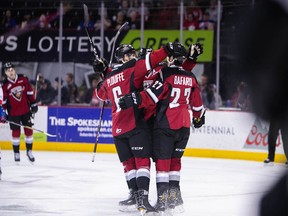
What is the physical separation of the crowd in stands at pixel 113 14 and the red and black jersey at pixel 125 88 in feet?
26.2

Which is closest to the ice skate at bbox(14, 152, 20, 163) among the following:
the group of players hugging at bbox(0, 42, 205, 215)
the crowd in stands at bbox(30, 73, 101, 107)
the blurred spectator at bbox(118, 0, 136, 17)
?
the crowd in stands at bbox(30, 73, 101, 107)

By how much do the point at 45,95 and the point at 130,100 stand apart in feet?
26.5

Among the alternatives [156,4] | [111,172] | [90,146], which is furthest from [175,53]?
[156,4]

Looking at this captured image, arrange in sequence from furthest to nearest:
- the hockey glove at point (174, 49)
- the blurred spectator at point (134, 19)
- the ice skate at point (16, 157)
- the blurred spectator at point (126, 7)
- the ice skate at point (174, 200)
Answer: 1. the blurred spectator at point (134, 19)
2. the blurred spectator at point (126, 7)
3. the ice skate at point (16, 157)
4. the ice skate at point (174, 200)
5. the hockey glove at point (174, 49)

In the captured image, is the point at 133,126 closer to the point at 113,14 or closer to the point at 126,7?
the point at 126,7

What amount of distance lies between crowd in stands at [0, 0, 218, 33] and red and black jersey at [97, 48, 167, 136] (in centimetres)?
798

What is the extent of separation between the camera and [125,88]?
215 inches

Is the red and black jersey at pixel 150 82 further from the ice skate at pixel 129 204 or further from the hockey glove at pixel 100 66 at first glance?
the ice skate at pixel 129 204

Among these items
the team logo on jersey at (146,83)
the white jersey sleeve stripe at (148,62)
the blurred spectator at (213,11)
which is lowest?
the blurred spectator at (213,11)

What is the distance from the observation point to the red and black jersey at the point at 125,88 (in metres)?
5.36

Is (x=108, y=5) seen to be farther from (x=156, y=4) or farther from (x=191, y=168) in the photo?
(x=191, y=168)

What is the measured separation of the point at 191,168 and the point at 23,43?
19.4ft

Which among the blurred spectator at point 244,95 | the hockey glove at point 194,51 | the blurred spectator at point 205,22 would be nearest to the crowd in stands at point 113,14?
the blurred spectator at point 205,22

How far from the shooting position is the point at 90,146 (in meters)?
12.2
